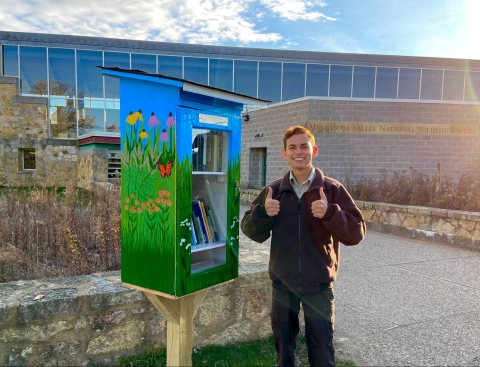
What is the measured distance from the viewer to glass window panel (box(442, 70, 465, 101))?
22.2 meters

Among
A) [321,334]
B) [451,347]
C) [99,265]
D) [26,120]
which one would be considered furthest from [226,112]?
[26,120]

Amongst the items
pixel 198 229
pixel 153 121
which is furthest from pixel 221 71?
pixel 153 121

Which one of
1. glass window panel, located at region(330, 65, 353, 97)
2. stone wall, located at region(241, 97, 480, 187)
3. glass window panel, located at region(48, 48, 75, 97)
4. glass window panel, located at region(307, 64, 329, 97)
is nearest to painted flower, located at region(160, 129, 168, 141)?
stone wall, located at region(241, 97, 480, 187)

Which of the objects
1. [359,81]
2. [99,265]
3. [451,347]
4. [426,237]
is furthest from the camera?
[359,81]

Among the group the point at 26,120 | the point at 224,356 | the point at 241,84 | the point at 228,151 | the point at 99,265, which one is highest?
the point at 241,84

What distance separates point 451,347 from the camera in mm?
3299

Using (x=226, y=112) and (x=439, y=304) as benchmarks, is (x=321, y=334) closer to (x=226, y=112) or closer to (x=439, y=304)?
(x=226, y=112)

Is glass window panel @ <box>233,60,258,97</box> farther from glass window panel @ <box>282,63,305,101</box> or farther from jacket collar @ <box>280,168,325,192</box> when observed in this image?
jacket collar @ <box>280,168,325,192</box>

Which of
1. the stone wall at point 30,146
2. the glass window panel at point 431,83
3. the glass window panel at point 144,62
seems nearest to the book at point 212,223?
the stone wall at point 30,146

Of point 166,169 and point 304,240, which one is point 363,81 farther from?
point 166,169

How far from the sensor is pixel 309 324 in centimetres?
241

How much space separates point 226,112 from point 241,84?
746 inches

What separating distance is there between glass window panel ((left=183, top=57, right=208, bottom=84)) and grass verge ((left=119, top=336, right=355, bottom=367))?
61.3ft

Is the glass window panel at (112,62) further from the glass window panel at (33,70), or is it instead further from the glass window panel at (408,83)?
the glass window panel at (408,83)
